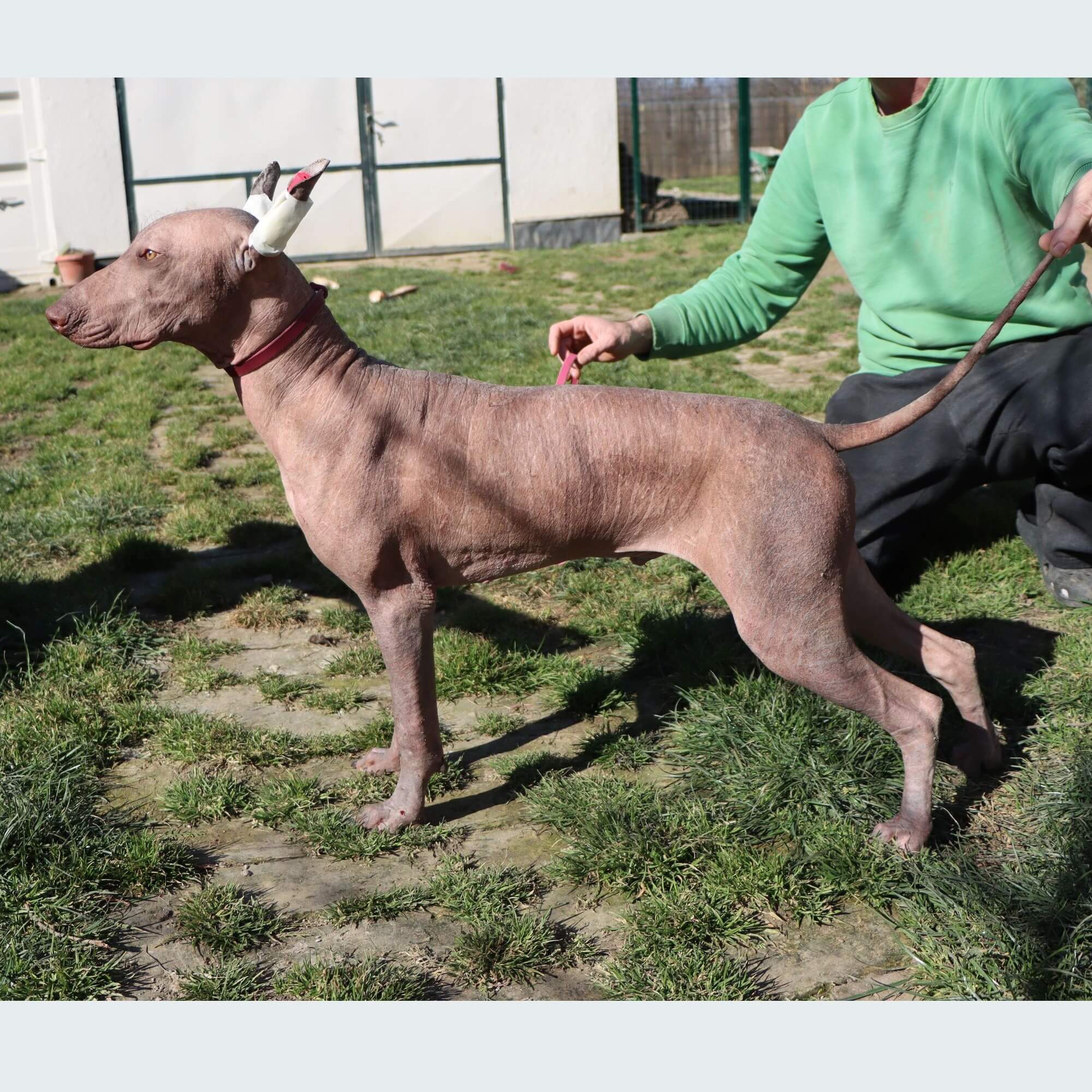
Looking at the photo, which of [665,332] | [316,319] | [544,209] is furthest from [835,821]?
[544,209]

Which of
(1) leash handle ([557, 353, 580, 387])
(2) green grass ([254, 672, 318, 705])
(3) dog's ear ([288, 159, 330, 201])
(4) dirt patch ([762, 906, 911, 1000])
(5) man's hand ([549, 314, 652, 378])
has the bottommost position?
(4) dirt patch ([762, 906, 911, 1000])

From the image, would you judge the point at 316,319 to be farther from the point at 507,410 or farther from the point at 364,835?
the point at 364,835

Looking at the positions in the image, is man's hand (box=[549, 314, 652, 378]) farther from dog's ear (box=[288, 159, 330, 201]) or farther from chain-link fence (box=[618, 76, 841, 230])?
chain-link fence (box=[618, 76, 841, 230])

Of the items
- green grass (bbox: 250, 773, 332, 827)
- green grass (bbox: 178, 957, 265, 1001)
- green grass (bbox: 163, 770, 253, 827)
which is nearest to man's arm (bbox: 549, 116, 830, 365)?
green grass (bbox: 250, 773, 332, 827)

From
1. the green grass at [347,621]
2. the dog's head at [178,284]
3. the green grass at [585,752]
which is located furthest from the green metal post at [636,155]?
the dog's head at [178,284]

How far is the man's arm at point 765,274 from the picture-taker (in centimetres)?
385

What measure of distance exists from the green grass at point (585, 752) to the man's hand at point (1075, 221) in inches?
55.6

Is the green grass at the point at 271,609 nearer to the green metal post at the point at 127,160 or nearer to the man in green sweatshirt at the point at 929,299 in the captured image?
→ the man in green sweatshirt at the point at 929,299

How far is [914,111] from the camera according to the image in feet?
12.4

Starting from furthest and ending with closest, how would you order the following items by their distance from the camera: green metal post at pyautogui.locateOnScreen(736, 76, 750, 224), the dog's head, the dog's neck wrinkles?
green metal post at pyautogui.locateOnScreen(736, 76, 750, 224) < the dog's neck wrinkles < the dog's head

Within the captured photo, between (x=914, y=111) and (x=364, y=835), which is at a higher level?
(x=914, y=111)

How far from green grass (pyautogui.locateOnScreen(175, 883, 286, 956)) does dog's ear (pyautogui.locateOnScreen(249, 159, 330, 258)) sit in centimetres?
161

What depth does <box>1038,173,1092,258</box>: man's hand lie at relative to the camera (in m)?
2.56

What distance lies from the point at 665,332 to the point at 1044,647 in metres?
1.74
